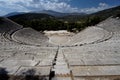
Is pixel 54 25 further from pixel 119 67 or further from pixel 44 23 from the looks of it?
pixel 119 67

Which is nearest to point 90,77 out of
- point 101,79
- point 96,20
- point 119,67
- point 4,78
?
point 101,79

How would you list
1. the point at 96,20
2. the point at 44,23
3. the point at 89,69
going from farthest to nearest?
1. the point at 44,23
2. the point at 96,20
3. the point at 89,69

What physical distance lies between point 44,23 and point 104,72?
169 ft

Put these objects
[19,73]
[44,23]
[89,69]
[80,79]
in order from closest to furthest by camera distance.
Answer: [80,79]
[19,73]
[89,69]
[44,23]

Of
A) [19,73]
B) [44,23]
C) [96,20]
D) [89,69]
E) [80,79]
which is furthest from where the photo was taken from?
[44,23]

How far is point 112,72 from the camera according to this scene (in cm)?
700

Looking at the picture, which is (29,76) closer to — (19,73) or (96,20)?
(19,73)

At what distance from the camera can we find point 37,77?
6.39 metres

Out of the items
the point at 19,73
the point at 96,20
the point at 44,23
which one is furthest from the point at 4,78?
the point at 44,23

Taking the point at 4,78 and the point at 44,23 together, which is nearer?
the point at 4,78

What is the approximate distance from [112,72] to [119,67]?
3.07 ft

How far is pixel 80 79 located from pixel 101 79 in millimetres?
811

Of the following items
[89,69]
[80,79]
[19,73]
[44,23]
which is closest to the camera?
[80,79]

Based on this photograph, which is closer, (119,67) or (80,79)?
(80,79)
